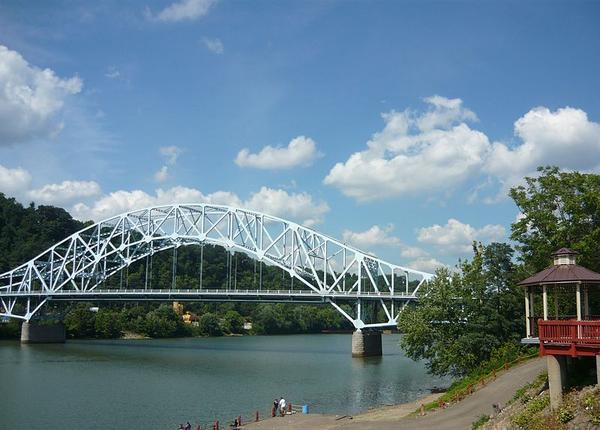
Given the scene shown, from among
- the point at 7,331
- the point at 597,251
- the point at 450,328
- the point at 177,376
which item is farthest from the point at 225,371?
the point at 7,331

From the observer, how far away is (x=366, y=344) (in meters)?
83.4

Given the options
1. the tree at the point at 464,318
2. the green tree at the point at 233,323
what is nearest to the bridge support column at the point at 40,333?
the green tree at the point at 233,323

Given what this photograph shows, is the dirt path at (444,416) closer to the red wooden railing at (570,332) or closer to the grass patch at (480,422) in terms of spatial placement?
the grass patch at (480,422)

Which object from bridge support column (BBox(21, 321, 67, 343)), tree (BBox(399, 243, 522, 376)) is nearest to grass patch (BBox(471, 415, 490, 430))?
tree (BBox(399, 243, 522, 376))

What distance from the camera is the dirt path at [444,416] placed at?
2564cm

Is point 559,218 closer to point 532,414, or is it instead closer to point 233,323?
point 532,414

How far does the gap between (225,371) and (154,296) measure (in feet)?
147

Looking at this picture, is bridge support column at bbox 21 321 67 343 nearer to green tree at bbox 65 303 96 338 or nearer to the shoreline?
green tree at bbox 65 303 96 338

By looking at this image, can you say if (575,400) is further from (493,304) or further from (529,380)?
(493,304)

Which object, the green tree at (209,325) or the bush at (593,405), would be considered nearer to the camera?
the bush at (593,405)

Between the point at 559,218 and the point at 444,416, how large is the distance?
655 inches

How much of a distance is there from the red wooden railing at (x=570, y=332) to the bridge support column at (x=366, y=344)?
62.0 m

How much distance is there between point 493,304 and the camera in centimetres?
4253

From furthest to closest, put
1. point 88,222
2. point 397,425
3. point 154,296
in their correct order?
point 88,222, point 154,296, point 397,425
